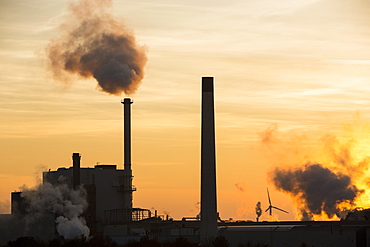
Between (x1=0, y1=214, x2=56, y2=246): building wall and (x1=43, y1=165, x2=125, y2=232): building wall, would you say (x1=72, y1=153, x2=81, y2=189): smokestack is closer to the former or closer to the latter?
(x1=43, y1=165, x2=125, y2=232): building wall

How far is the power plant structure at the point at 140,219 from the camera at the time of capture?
83250 millimetres

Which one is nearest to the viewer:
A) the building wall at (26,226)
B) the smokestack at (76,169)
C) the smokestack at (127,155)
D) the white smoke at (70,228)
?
the building wall at (26,226)

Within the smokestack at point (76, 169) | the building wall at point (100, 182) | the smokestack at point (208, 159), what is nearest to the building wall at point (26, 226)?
the smokestack at point (76, 169)

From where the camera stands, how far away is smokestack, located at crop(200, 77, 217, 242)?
82375mm

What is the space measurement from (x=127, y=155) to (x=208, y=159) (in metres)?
28.6

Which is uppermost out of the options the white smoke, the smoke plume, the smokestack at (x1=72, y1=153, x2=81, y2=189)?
the smokestack at (x1=72, y1=153, x2=81, y2=189)

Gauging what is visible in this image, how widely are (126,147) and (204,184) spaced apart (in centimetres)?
2789

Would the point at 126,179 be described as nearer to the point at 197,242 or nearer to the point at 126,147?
the point at 126,147

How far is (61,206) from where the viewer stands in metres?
100

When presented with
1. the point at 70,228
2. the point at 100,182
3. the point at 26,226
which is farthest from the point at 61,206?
the point at 100,182

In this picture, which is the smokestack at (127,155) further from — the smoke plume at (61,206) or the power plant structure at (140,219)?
the smoke plume at (61,206)

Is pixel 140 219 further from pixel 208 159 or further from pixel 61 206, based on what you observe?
pixel 208 159

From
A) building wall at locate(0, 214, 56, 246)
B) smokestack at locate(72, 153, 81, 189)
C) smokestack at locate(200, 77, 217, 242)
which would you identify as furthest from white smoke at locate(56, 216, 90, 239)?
smokestack at locate(200, 77, 217, 242)

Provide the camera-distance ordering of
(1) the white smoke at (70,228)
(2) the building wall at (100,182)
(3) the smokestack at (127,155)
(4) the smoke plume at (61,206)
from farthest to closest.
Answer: (2) the building wall at (100,182)
(3) the smokestack at (127,155)
(4) the smoke plume at (61,206)
(1) the white smoke at (70,228)
